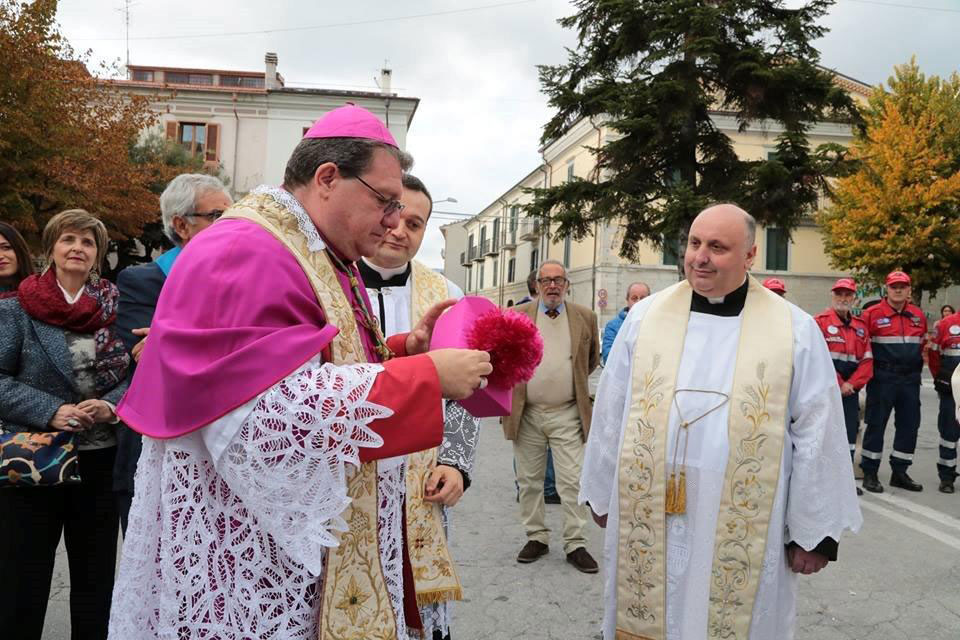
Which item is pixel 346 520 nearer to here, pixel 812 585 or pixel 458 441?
pixel 458 441

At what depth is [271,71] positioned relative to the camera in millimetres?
33344

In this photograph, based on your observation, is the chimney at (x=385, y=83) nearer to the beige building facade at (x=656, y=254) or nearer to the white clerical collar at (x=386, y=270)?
the beige building facade at (x=656, y=254)

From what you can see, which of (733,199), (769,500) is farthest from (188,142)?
(769,500)

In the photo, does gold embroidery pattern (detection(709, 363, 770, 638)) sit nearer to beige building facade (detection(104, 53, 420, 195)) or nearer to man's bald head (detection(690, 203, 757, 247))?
man's bald head (detection(690, 203, 757, 247))

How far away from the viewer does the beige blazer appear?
17.6ft

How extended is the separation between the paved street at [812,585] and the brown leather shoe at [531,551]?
6 cm

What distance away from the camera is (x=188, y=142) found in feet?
106

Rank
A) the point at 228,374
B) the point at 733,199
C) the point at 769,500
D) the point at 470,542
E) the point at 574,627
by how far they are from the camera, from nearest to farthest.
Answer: the point at 228,374 < the point at 769,500 < the point at 574,627 < the point at 470,542 < the point at 733,199

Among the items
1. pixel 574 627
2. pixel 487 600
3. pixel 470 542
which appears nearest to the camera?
pixel 574 627

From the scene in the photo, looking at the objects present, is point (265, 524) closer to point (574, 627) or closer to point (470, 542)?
point (574, 627)

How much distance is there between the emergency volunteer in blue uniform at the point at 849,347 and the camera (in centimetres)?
731

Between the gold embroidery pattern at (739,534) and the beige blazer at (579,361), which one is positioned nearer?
the gold embroidery pattern at (739,534)

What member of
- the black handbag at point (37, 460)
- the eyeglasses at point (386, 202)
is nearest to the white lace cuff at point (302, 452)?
the eyeglasses at point (386, 202)

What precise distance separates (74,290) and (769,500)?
3.14 m
